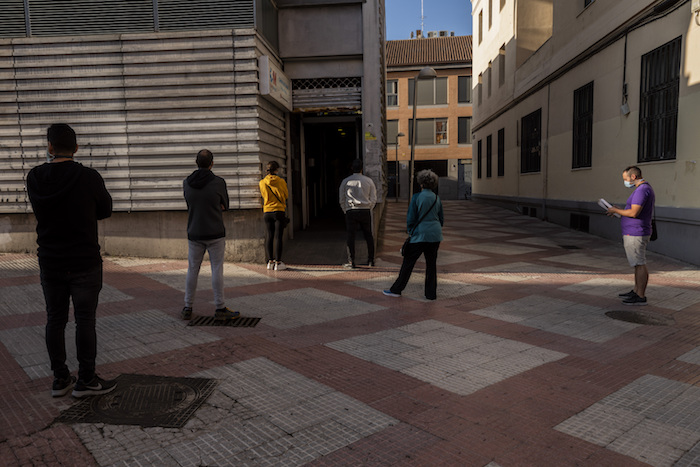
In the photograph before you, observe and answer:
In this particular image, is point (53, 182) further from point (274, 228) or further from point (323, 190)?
point (323, 190)

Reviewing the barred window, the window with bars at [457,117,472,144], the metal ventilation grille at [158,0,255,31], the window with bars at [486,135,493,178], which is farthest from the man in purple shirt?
the window with bars at [457,117,472,144]

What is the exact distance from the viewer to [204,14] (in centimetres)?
950

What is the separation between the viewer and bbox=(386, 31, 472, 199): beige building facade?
136 ft

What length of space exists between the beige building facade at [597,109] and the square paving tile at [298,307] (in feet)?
22.3

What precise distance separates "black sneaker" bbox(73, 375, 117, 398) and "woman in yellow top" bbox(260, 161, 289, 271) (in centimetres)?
549

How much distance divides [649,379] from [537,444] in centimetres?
168

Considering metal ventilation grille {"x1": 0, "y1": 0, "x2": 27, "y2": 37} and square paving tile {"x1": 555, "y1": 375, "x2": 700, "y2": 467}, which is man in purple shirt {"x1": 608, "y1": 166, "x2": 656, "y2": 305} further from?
metal ventilation grille {"x1": 0, "y1": 0, "x2": 27, "y2": 37}

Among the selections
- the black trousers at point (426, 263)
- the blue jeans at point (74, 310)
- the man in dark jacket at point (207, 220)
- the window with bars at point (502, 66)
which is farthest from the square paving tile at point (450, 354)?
the window with bars at point (502, 66)

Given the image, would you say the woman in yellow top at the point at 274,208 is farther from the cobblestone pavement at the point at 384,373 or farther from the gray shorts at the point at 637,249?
the gray shorts at the point at 637,249

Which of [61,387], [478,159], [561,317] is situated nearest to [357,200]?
[561,317]

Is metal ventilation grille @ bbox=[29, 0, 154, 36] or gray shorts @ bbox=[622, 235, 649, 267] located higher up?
metal ventilation grille @ bbox=[29, 0, 154, 36]

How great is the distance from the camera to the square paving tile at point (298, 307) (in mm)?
6055

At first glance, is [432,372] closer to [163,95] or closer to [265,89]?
[265,89]

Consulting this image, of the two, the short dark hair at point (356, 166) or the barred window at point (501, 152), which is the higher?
the barred window at point (501, 152)
